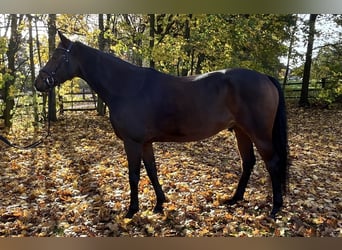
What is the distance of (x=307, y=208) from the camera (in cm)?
226

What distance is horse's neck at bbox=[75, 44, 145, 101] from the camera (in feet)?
7.28

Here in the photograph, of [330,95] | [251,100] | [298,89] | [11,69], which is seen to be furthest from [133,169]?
[330,95]

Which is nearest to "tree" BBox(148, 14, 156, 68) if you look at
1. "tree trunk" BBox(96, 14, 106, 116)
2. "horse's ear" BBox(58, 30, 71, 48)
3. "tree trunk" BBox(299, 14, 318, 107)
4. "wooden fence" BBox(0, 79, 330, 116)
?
"tree trunk" BBox(96, 14, 106, 116)

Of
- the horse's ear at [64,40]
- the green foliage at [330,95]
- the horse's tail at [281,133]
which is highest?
the horse's ear at [64,40]

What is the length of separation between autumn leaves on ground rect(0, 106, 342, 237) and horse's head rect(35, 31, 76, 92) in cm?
41

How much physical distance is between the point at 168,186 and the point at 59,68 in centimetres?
112

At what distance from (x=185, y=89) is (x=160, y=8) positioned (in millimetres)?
619

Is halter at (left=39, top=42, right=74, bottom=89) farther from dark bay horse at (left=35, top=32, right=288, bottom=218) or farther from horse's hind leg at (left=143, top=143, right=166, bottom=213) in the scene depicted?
horse's hind leg at (left=143, top=143, right=166, bottom=213)

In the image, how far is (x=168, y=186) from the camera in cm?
242

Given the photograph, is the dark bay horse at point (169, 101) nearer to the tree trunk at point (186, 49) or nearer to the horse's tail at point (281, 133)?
the horse's tail at point (281, 133)

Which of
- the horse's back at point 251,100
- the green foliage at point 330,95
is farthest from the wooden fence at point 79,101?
the green foliage at point 330,95

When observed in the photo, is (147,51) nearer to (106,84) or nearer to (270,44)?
(106,84)

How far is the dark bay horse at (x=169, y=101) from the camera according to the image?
2191 millimetres

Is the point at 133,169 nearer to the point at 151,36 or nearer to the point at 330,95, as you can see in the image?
the point at 151,36
